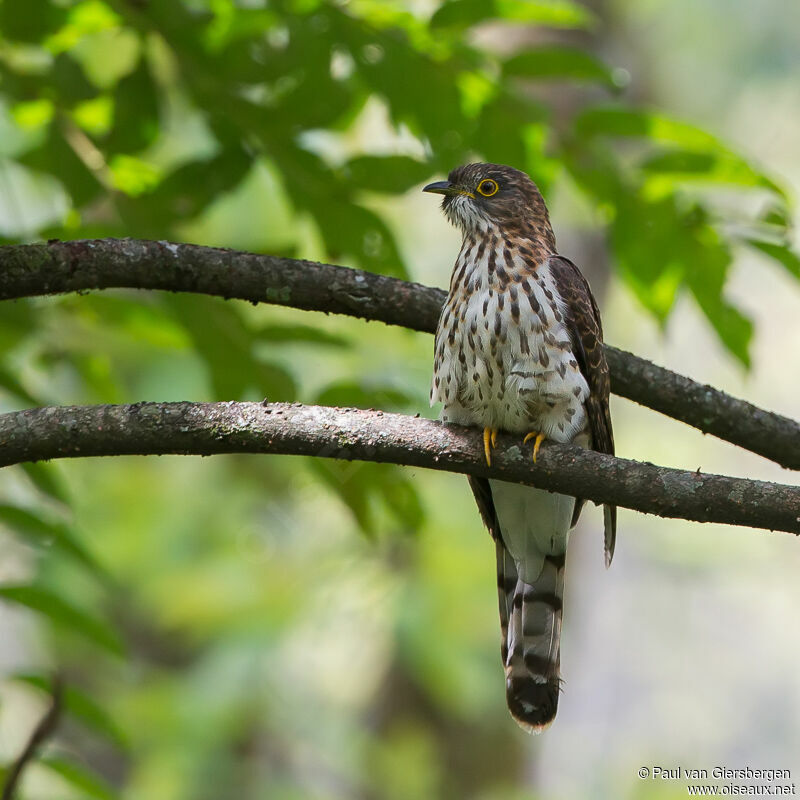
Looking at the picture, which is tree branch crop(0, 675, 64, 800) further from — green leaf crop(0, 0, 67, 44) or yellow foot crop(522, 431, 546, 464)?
green leaf crop(0, 0, 67, 44)

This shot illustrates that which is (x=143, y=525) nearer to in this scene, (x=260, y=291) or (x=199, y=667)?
(x=199, y=667)

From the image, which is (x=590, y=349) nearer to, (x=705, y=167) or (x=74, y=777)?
(x=705, y=167)

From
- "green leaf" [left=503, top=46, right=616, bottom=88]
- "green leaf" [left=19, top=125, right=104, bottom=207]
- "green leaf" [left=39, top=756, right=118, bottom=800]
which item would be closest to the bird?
"green leaf" [left=503, top=46, right=616, bottom=88]

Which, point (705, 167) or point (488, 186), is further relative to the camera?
point (488, 186)

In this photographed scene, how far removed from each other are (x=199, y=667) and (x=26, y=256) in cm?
763

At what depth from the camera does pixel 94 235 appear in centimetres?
347

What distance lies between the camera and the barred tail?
4.05 m

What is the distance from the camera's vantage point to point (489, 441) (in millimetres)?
3074

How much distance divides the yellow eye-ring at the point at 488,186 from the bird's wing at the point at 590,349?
1.79 feet

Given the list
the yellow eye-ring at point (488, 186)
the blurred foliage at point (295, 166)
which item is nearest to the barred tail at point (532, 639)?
the blurred foliage at point (295, 166)

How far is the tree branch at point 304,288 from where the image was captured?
274 cm

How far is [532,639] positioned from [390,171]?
194 centimetres

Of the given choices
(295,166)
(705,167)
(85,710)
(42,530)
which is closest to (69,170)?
(295,166)

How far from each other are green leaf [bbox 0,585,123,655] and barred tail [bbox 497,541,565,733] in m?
1.64
